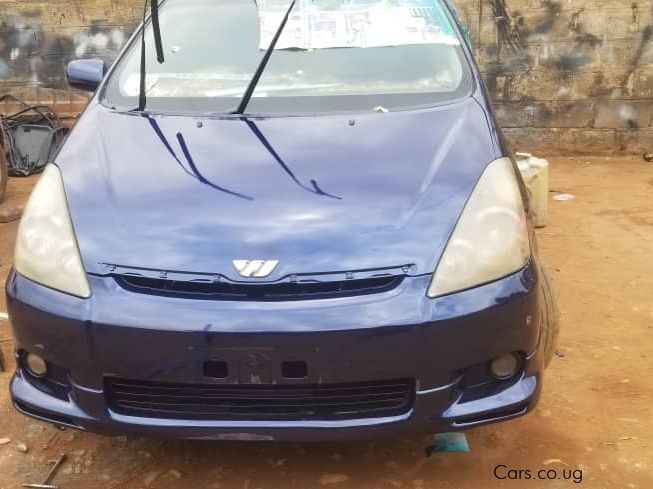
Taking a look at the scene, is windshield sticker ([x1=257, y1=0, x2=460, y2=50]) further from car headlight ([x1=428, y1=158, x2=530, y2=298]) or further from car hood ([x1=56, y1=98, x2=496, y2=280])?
car headlight ([x1=428, y1=158, x2=530, y2=298])

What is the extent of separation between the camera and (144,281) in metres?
2.10

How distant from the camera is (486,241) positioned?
7.14 feet

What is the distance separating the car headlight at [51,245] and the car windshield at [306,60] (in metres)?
0.68

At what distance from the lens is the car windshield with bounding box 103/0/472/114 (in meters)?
2.92

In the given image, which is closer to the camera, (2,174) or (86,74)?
(86,74)

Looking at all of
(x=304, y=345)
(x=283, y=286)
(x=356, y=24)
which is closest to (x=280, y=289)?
(x=283, y=286)

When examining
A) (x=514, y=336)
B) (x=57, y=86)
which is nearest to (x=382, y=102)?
(x=514, y=336)

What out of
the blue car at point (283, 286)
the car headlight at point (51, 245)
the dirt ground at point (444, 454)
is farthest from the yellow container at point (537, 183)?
the car headlight at point (51, 245)

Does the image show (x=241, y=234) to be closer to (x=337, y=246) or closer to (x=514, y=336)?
(x=337, y=246)

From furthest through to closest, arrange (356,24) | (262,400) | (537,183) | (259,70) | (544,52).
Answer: (544,52) → (537,183) → (356,24) → (259,70) → (262,400)

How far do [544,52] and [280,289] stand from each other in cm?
562

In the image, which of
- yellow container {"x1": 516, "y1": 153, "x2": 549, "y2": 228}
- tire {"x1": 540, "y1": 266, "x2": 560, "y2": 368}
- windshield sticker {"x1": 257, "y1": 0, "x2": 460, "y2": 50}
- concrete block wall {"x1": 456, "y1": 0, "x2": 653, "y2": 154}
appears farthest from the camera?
concrete block wall {"x1": 456, "y1": 0, "x2": 653, "y2": 154}

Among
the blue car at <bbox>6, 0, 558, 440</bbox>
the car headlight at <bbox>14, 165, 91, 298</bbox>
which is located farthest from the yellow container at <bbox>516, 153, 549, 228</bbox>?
the car headlight at <bbox>14, 165, 91, 298</bbox>

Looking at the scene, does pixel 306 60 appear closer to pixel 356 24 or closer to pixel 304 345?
pixel 356 24
